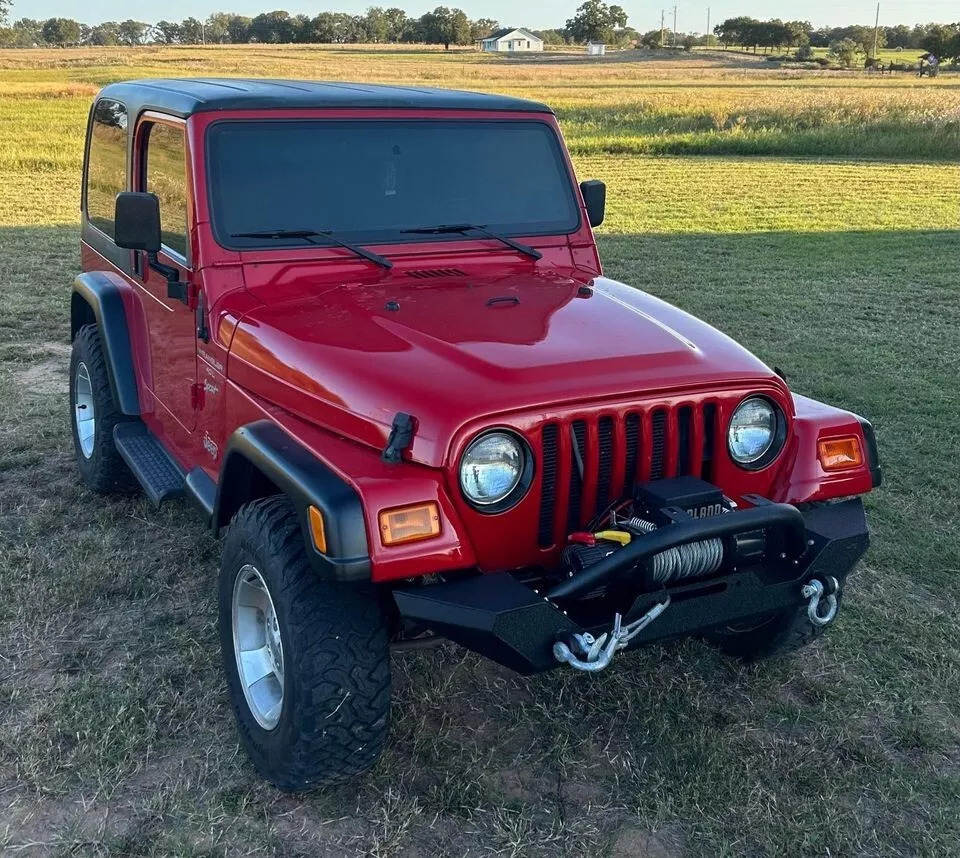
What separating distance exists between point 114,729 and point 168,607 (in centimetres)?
85

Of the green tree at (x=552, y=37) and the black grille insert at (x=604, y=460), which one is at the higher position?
the green tree at (x=552, y=37)

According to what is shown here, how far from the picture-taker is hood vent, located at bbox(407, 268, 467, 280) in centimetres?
361

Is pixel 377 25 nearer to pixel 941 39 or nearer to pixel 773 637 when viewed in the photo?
pixel 941 39

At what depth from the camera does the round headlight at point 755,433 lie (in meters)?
2.94

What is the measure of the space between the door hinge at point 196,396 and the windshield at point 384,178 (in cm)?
57

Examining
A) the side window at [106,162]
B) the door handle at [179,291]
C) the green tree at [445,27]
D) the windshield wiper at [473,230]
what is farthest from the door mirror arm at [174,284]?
the green tree at [445,27]

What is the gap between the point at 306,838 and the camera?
2.77 metres

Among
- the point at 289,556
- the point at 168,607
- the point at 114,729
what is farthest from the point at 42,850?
the point at 168,607

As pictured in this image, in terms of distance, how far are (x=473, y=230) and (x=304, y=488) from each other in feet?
5.29

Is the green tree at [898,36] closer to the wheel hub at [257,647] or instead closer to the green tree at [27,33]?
the green tree at [27,33]

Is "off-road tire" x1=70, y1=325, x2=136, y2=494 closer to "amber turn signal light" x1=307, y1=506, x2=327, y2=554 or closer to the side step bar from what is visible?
the side step bar

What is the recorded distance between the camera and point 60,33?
305ft

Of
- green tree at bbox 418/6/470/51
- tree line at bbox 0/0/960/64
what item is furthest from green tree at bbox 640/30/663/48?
green tree at bbox 418/6/470/51

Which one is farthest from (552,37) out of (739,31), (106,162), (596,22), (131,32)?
(106,162)
